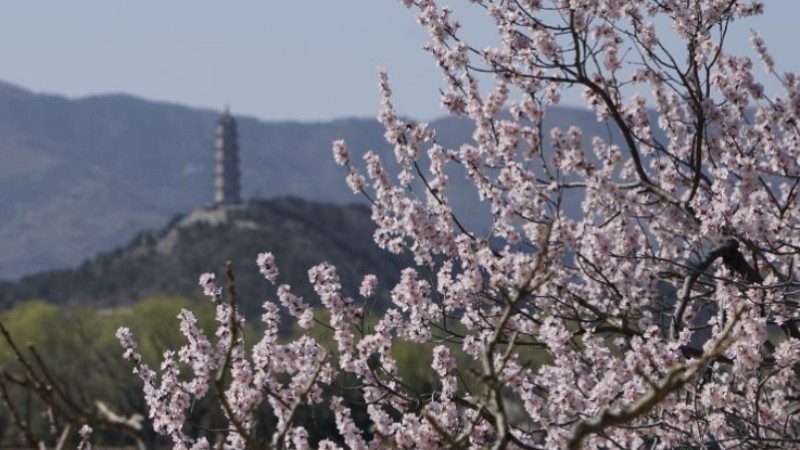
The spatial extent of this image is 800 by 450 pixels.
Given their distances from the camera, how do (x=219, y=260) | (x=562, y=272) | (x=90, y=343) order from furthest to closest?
1. (x=219, y=260)
2. (x=90, y=343)
3. (x=562, y=272)

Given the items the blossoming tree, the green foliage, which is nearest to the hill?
the green foliage

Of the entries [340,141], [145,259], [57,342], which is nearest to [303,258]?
[145,259]

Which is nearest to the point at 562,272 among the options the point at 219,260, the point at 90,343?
the point at 90,343

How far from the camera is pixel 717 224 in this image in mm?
9719

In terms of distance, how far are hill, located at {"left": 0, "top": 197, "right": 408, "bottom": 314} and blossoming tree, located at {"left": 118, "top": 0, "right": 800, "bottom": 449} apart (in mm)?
122152

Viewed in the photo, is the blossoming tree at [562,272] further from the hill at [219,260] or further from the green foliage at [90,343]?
the hill at [219,260]

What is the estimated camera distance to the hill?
5748 inches

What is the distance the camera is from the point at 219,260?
151625mm

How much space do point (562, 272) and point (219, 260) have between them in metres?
142

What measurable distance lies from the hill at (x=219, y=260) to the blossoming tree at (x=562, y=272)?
12215 cm

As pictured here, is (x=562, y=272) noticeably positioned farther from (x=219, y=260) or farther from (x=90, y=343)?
(x=219, y=260)

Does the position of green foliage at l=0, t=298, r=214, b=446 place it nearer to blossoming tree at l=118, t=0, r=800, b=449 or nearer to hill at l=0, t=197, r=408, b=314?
hill at l=0, t=197, r=408, b=314

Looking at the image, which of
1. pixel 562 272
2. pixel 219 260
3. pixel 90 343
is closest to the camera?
pixel 562 272

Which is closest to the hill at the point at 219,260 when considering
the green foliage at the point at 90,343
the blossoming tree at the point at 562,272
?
the green foliage at the point at 90,343
